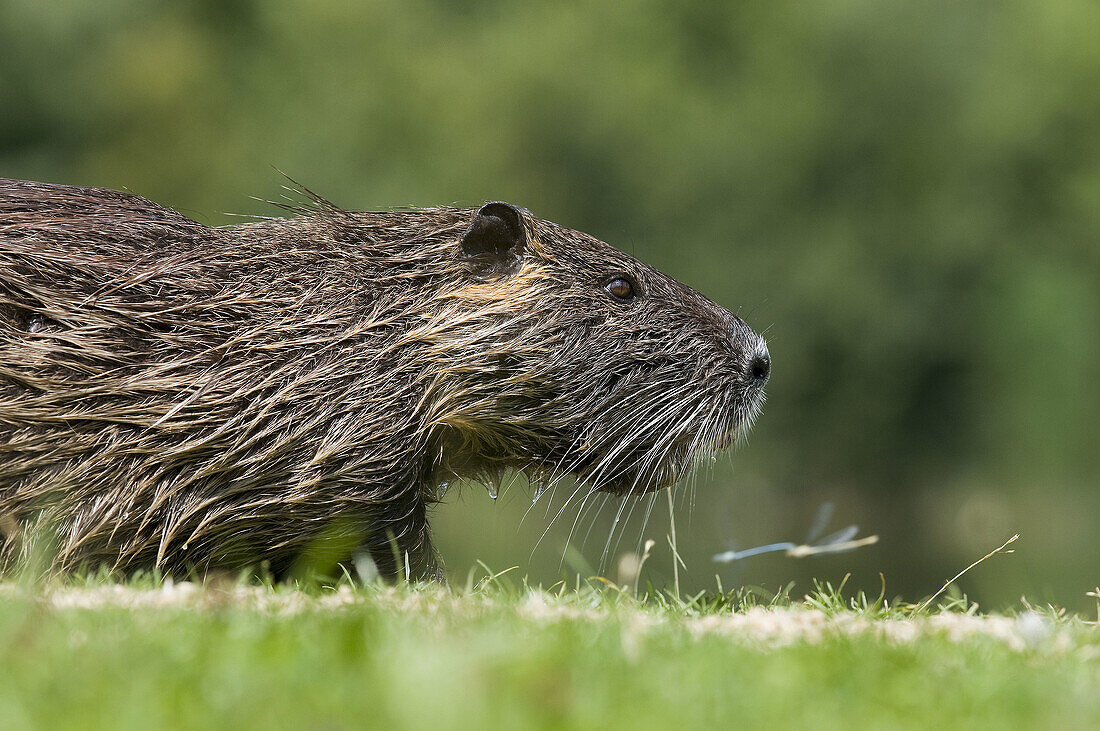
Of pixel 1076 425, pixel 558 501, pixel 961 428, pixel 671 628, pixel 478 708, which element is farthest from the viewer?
pixel 961 428

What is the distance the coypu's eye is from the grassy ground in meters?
1.86

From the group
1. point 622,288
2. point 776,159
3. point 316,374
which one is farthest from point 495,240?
point 776,159

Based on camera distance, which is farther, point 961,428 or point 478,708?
point 961,428

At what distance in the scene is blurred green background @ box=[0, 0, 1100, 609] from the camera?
17.0 metres

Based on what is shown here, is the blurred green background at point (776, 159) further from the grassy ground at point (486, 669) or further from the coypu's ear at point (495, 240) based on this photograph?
the grassy ground at point (486, 669)

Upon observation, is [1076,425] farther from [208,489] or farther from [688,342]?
[208,489]

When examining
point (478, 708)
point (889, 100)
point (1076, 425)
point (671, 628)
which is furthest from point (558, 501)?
point (478, 708)

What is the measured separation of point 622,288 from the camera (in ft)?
14.6

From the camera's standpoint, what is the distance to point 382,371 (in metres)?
4.04

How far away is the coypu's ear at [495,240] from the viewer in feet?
14.1

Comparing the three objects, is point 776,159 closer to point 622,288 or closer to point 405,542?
point 622,288

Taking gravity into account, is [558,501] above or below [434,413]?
below

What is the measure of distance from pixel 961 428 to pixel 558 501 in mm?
7594

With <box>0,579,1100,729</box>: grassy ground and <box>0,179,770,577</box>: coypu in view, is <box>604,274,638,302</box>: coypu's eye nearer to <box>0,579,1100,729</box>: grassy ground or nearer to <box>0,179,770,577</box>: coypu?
<box>0,179,770,577</box>: coypu
